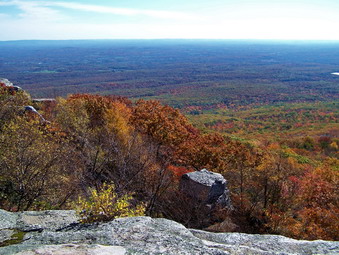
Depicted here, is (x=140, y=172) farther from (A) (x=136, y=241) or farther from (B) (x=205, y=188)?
(A) (x=136, y=241)

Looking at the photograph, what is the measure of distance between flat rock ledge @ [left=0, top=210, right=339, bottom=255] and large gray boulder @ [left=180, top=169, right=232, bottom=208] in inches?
349

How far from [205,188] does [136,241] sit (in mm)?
10176

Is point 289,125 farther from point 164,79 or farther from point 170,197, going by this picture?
point 164,79

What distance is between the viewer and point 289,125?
7344 centimetres

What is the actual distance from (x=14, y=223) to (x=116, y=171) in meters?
10.3

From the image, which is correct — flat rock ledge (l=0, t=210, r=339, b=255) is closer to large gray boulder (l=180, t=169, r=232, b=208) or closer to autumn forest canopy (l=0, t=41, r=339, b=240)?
autumn forest canopy (l=0, t=41, r=339, b=240)

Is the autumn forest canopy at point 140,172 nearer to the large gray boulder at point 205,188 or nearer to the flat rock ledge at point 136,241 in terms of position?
the large gray boulder at point 205,188

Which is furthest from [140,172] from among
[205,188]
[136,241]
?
[136,241]

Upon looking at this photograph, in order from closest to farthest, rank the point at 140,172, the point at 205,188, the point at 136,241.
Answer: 1. the point at 136,241
2. the point at 205,188
3. the point at 140,172

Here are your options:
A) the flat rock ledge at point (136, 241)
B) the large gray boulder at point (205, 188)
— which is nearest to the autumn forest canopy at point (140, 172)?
the large gray boulder at point (205, 188)

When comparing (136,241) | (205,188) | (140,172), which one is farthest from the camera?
(140,172)

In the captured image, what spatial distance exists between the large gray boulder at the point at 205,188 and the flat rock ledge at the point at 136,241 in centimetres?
886

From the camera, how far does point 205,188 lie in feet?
49.0

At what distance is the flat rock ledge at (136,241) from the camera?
15.6 ft
